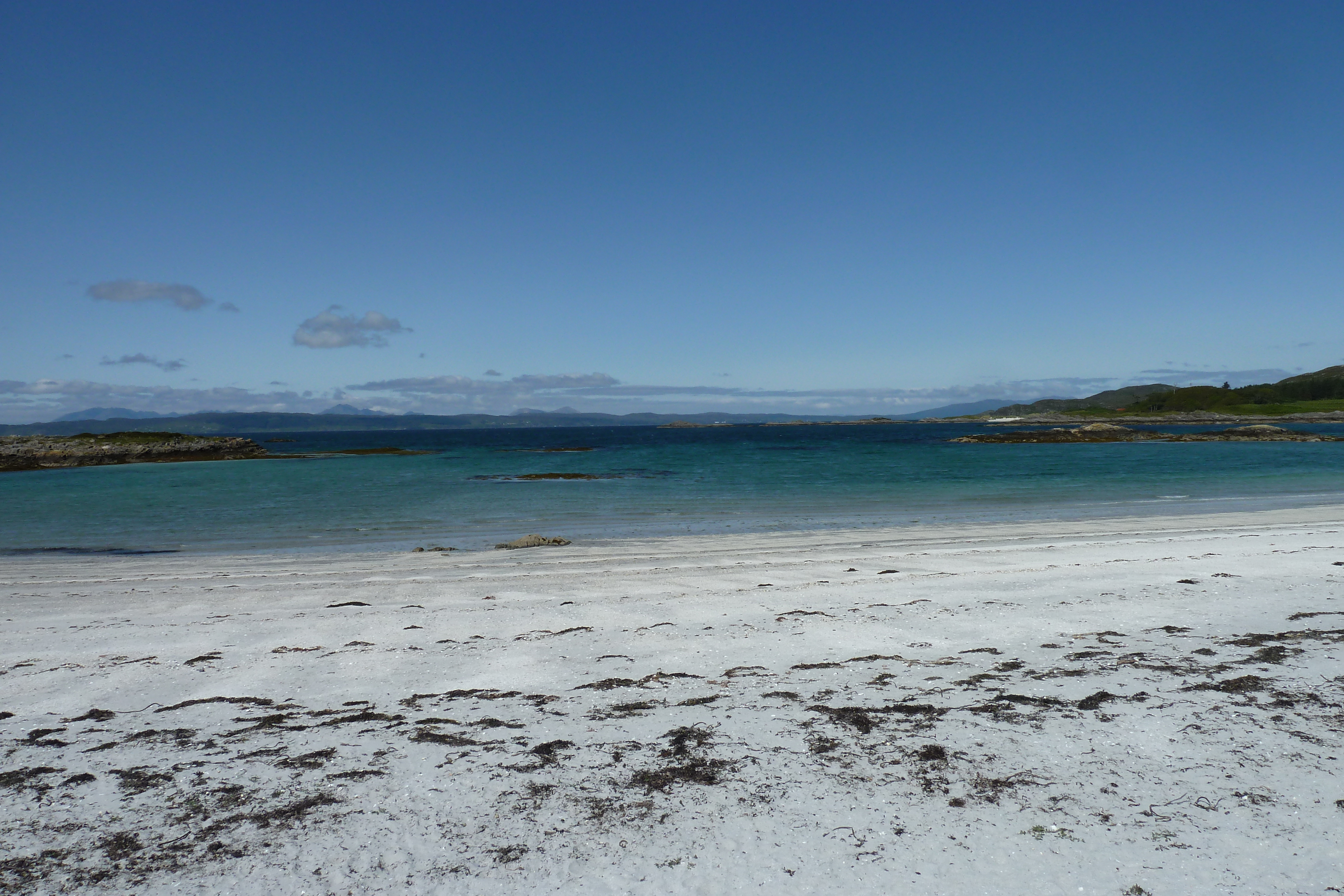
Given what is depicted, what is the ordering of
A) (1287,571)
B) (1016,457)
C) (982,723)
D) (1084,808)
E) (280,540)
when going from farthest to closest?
(1016,457) < (280,540) < (1287,571) < (982,723) < (1084,808)

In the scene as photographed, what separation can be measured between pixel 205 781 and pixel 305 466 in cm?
6051

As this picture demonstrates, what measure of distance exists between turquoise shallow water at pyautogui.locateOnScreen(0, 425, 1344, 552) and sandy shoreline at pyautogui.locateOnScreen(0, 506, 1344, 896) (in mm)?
11502

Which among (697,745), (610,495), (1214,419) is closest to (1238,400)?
(1214,419)

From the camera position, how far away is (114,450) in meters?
62.8

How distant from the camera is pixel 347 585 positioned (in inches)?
496

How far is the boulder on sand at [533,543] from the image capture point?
17.9 m

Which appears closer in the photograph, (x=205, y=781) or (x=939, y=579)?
(x=205, y=781)

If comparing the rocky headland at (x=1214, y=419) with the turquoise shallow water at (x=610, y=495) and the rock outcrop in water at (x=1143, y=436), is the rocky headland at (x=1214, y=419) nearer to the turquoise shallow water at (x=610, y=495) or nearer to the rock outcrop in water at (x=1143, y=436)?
the rock outcrop in water at (x=1143, y=436)

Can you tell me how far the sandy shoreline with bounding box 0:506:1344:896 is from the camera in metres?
3.73

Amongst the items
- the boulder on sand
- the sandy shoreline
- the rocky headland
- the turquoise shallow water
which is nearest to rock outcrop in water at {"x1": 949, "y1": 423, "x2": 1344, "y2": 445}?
the turquoise shallow water

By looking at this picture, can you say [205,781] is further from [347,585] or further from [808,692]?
[347,585]

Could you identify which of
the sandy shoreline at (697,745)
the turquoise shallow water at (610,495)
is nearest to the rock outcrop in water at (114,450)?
the turquoise shallow water at (610,495)

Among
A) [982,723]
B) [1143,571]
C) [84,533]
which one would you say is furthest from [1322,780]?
[84,533]

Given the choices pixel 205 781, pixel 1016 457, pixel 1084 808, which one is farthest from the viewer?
pixel 1016 457
